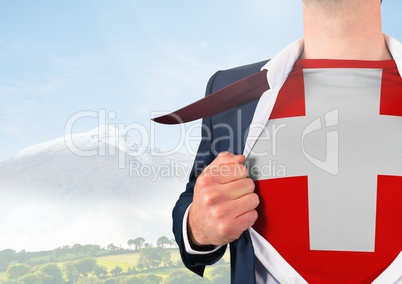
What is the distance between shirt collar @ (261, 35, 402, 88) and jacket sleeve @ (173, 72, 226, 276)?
0.16 m

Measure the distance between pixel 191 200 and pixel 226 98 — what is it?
0.23m

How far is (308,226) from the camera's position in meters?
0.88

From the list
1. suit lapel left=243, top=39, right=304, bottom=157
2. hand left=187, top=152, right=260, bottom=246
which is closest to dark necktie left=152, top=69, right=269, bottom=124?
suit lapel left=243, top=39, right=304, bottom=157

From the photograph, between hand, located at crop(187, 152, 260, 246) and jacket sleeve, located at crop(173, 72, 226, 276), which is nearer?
hand, located at crop(187, 152, 260, 246)

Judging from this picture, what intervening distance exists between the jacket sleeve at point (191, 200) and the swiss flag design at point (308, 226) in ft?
0.40

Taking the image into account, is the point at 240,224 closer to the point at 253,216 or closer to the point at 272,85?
the point at 253,216

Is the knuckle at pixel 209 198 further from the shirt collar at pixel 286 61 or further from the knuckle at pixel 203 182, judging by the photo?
the shirt collar at pixel 286 61

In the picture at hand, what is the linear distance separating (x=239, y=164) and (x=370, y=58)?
A: 0.35 m

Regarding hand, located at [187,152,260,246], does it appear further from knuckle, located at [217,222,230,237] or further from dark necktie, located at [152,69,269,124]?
dark necktie, located at [152,69,269,124]

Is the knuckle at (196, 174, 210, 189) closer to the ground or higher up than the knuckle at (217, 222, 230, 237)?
higher up

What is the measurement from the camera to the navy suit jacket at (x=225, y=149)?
902 mm

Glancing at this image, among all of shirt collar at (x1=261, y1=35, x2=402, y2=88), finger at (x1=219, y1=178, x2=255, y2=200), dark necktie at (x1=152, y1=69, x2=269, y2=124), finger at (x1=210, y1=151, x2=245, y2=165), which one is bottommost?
finger at (x1=219, y1=178, x2=255, y2=200)

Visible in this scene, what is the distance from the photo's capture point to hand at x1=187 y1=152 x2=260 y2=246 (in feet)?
2.74

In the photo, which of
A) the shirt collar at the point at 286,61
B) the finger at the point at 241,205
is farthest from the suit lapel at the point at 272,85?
the finger at the point at 241,205
